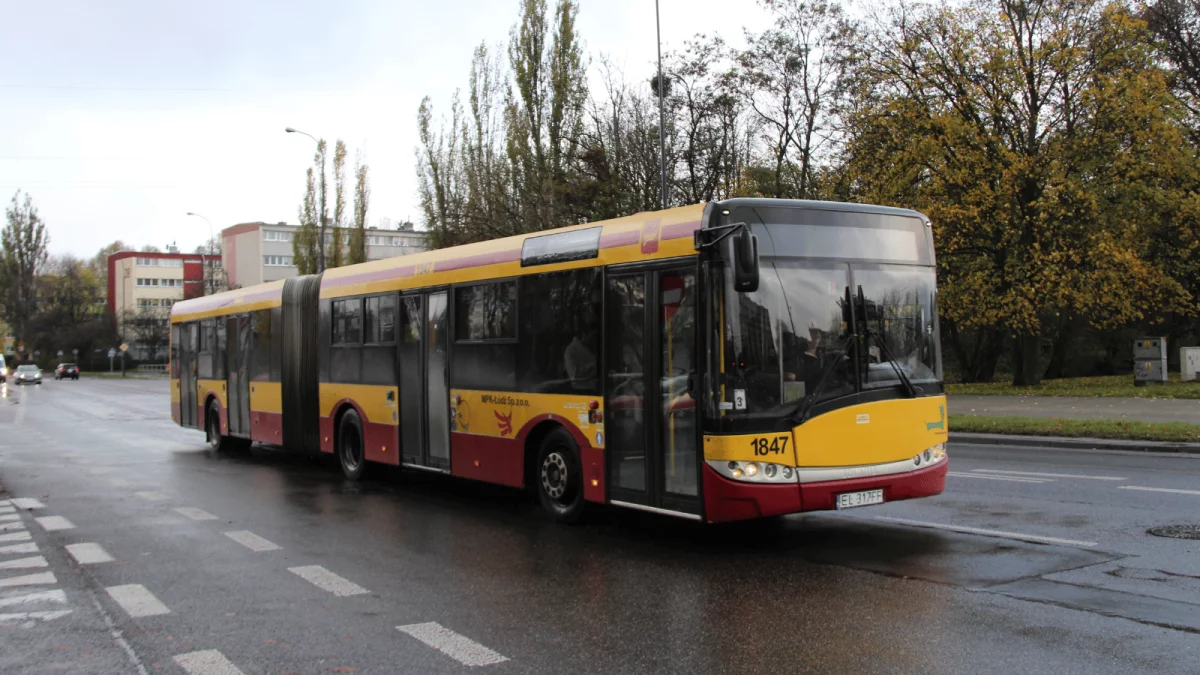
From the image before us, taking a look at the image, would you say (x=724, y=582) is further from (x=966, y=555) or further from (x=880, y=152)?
(x=880, y=152)

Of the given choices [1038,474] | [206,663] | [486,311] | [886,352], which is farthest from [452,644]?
[1038,474]

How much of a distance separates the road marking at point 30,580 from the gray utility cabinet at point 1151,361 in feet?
95.9

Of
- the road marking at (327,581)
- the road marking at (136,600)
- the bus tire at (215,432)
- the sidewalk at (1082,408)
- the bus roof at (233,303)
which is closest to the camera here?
the road marking at (136,600)

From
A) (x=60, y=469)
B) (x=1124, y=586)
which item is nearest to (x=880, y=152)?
(x=60, y=469)

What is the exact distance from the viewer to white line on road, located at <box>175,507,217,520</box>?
35.5 feet

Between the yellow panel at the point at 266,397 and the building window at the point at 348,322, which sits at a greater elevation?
the building window at the point at 348,322

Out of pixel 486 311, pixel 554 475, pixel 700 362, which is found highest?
pixel 486 311

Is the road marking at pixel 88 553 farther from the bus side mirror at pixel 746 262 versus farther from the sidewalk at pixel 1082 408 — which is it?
the sidewalk at pixel 1082 408

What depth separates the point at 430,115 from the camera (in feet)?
149

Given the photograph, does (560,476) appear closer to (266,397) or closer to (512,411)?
(512,411)

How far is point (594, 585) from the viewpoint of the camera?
24.1ft

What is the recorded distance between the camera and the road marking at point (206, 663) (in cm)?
542

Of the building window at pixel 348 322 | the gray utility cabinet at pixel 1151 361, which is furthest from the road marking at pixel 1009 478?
the gray utility cabinet at pixel 1151 361

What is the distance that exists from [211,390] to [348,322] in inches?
251
